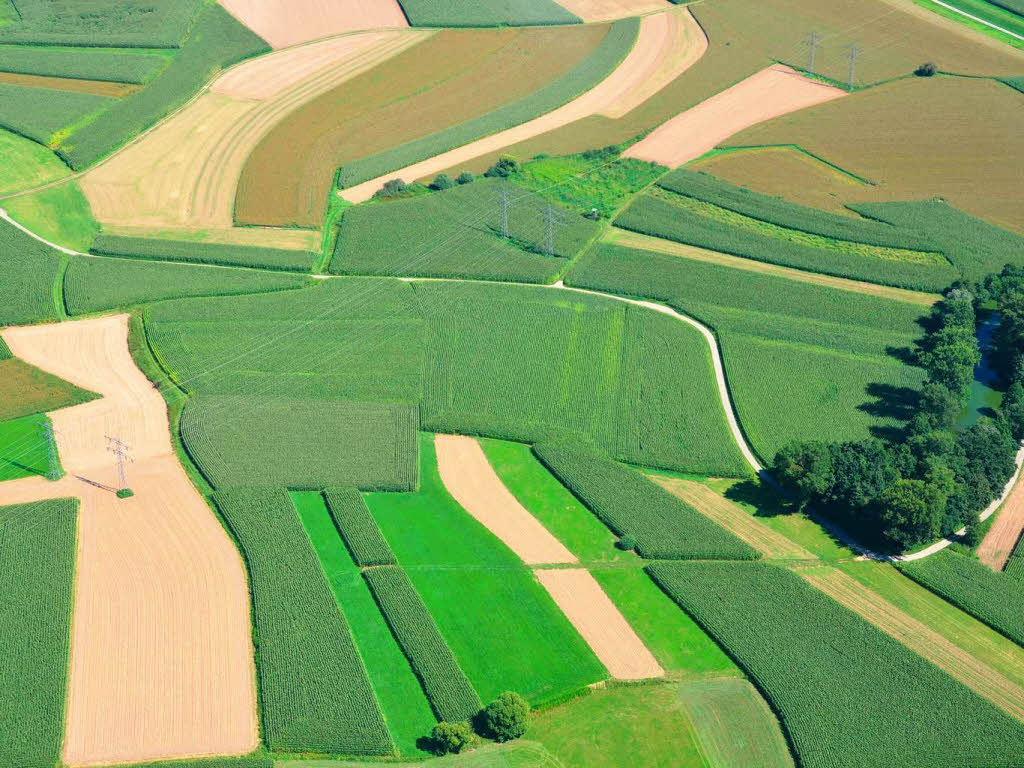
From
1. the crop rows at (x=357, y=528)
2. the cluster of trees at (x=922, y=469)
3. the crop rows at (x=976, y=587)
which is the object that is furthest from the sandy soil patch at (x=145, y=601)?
the crop rows at (x=976, y=587)

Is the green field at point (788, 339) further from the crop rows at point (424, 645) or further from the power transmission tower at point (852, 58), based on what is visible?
the power transmission tower at point (852, 58)

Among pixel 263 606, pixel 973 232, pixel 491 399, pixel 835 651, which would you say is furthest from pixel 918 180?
pixel 263 606

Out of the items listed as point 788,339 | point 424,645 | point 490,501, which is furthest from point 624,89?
point 424,645

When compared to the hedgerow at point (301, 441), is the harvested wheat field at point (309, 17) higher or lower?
higher

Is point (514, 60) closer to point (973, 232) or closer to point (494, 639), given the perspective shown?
point (973, 232)

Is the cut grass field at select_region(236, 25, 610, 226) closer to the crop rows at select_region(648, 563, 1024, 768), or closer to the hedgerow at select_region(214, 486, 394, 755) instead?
the hedgerow at select_region(214, 486, 394, 755)

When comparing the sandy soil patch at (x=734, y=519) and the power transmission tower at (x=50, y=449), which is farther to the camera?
the power transmission tower at (x=50, y=449)

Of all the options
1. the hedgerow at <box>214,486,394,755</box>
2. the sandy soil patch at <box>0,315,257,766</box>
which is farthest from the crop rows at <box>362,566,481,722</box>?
the sandy soil patch at <box>0,315,257,766</box>

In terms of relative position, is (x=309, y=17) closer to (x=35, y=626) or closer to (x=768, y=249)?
(x=768, y=249)
